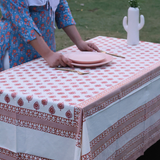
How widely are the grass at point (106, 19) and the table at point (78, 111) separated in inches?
146

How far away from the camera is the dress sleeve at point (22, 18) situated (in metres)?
1.82

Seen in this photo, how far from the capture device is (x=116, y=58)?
2.01 meters

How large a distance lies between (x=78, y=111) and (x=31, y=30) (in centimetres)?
74

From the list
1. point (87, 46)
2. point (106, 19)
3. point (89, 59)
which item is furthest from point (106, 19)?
point (89, 59)

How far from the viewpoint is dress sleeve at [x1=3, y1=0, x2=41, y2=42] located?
1.82 meters

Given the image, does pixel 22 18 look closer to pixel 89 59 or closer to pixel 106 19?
pixel 89 59

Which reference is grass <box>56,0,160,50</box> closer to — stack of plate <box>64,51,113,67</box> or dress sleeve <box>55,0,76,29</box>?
dress sleeve <box>55,0,76,29</box>

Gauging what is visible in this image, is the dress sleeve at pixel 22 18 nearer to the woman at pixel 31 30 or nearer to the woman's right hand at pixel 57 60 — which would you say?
the woman at pixel 31 30

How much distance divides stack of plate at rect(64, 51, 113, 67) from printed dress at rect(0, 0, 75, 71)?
262 mm

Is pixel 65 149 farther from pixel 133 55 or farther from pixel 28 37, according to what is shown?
pixel 133 55

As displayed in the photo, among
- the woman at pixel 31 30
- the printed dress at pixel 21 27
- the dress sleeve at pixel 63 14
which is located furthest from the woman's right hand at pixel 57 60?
the dress sleeve at pixel 63 14

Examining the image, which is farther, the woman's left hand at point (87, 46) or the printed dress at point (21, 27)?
the woman's left hand at point (87, 46)

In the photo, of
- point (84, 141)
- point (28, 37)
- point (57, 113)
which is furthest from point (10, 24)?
point (84, 141)

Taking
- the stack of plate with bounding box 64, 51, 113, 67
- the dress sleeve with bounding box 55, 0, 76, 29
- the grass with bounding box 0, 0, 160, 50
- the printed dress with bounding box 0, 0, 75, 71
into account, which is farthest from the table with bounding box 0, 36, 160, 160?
the grass with bounding box 0, 0, 160, 50
